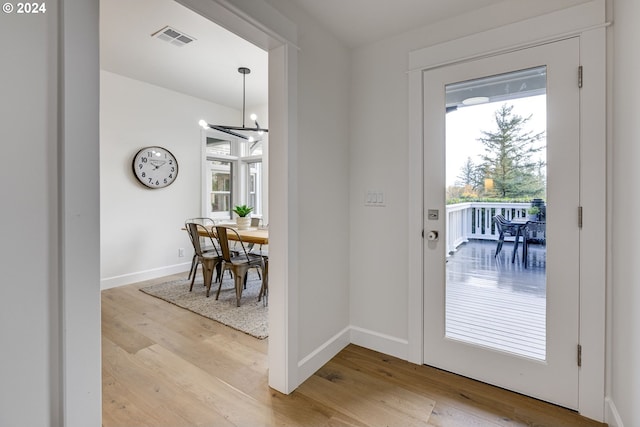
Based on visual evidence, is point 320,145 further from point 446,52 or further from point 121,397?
point 121,397

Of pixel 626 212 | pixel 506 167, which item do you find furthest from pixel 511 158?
pixel 626 212

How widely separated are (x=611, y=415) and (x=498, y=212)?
3.87ft

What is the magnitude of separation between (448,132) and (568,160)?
0.70 meters

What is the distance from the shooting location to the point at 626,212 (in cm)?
140

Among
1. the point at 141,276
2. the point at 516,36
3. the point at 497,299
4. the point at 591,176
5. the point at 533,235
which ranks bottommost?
the point at 141,276

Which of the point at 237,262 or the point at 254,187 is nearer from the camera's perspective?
the point at 237,262

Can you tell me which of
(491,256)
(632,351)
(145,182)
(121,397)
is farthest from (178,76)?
(632,351)

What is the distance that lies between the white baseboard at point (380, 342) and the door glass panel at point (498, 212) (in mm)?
367

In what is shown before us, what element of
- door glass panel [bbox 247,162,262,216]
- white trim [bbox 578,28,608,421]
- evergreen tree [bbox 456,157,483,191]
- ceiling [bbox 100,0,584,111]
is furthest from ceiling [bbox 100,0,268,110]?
white trim [bbox 578,28,608,421]

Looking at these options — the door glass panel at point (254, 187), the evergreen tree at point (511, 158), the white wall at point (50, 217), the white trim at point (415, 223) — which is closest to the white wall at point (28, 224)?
the white wall at point (50, 217)

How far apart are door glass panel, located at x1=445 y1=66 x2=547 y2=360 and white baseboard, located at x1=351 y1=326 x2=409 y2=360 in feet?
1.20

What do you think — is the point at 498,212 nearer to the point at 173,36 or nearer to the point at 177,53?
the point at 173,36

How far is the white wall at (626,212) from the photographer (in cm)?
129

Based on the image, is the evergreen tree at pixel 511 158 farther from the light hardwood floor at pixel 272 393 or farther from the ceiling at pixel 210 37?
the light hardwood floor at pixel 272 393
